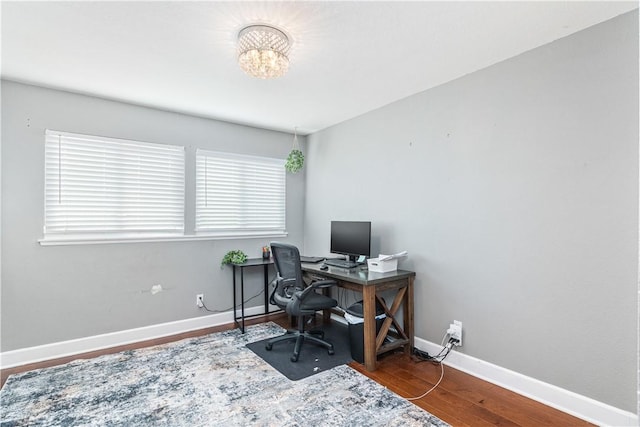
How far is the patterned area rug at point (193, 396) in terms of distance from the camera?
77.8 inches

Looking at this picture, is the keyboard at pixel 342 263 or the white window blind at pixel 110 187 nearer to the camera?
the white window blind at pixel 110 187

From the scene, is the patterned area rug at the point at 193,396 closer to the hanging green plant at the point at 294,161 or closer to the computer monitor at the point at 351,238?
the computer monitor at the point at 351,238

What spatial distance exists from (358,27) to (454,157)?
1.36m

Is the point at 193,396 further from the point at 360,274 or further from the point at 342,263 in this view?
the point at 342,263

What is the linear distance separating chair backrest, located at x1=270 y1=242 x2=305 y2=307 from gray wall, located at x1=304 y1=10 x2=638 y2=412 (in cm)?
103

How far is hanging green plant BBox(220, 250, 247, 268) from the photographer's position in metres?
3.70

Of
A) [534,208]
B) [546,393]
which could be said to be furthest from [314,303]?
[534,208]

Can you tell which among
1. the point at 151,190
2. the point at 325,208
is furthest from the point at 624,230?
the point at 151,190

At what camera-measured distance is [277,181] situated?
14.2 ft

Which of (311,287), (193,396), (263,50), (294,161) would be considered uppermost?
(263,50)

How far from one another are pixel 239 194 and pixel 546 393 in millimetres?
3460

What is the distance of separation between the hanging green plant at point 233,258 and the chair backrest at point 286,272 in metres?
0.79

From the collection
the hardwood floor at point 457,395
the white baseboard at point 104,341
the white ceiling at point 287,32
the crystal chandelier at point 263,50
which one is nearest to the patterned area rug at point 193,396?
the hardwood floor at point 457,395

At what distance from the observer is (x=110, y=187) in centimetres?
316
